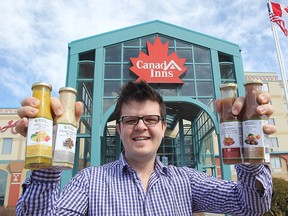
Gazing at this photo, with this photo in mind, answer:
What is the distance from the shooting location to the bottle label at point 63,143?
177cm

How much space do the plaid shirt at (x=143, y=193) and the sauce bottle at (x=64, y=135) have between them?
8 centimetres

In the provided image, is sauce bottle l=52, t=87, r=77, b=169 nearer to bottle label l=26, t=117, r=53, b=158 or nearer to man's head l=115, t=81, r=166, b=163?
bottle label l=26, t=117, r=53, b=158

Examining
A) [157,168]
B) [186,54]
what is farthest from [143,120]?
[186,54]

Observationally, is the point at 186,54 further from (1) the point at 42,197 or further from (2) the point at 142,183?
(1) the point at 42,197

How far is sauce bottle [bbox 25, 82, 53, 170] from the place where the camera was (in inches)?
66.8

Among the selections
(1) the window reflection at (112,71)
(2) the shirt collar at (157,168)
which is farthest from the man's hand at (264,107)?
(1) the window reflection at (112,71)

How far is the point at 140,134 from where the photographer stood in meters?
2.11

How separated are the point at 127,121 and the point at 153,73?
891 centimetres

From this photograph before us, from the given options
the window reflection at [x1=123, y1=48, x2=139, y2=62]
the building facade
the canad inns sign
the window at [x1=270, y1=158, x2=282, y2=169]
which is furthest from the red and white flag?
the window at [x1=270, y1=158, x2=282, y2=169]

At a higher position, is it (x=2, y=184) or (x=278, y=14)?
(x=278, y=14)

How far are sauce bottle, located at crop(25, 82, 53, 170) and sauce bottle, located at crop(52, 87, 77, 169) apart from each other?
38 mm

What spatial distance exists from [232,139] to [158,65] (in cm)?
931

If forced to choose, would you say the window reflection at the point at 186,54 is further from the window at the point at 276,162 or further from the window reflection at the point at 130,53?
the window at the point at 276,162

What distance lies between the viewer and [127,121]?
7.11 feet
